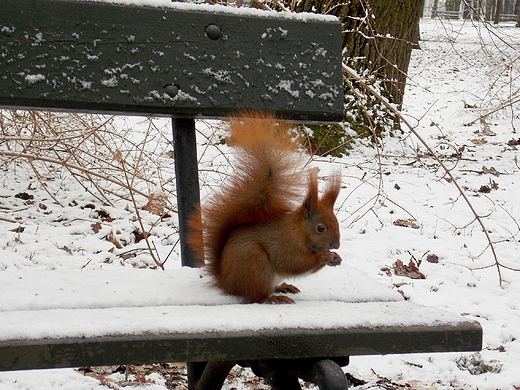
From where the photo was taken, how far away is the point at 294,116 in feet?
5.94

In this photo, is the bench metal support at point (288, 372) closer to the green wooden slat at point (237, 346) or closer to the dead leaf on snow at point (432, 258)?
the green wooden slat at point (237, 346)

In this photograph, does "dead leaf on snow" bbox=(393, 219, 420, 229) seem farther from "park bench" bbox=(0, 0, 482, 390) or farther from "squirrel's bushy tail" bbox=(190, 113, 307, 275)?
"squirrel's bushy tail" bbox=(190, 113, 307, 275)

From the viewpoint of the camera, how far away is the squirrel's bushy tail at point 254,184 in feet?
4.62

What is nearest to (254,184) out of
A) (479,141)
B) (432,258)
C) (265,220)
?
(265,220)

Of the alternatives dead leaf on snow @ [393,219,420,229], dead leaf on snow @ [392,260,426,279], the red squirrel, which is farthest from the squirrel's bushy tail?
dead leaf on snow @ [393,219,420,229]

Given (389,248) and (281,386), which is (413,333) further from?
(389,248)

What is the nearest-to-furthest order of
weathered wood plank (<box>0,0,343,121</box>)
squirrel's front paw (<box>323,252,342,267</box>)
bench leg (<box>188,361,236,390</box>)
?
bench leg (<box>188,361,236,390</box>) → squirrel's front paw (<box>323,252,342,267</box>) → weathered wood plank (<box>0,0,343,121</box>)

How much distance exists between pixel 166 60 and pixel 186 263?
22.9 inches

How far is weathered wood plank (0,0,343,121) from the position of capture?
160 cm

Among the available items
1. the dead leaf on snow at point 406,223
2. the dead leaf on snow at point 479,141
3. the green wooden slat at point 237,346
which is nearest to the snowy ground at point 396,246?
the dead leaf on snow at point 406,223

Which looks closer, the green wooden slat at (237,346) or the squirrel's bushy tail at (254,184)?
the green wooden slat at (237,346)

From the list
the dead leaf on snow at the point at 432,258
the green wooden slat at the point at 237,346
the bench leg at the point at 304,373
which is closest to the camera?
the green wooden slat at the point at 237,346

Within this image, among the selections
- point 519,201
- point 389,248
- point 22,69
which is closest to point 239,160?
point 22,69

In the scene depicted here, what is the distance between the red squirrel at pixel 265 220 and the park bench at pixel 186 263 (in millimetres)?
69
